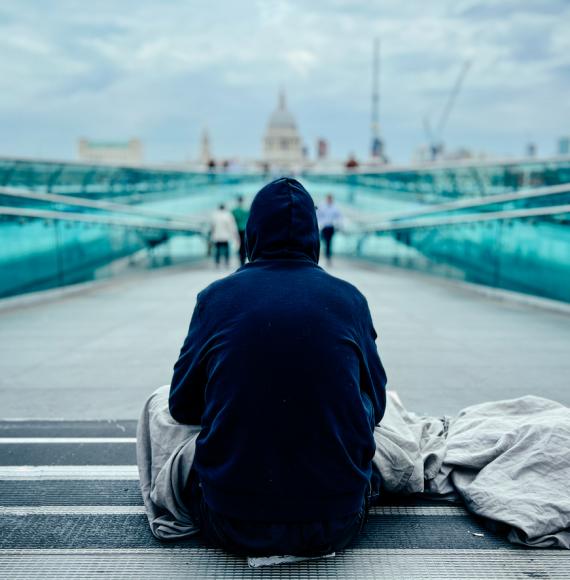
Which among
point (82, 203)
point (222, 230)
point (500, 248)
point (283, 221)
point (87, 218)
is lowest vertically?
point (222, 230)

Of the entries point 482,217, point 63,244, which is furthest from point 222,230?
point 482,217

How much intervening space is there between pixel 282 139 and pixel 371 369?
565ft

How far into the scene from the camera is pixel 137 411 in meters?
3.94

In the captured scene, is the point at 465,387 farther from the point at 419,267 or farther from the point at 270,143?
the point at 270,143

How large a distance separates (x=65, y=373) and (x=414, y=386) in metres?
2.44

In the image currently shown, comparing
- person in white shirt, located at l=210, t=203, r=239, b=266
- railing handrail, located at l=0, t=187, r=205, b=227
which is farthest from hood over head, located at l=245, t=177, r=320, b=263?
person in white shirt, located at l=210, t=203, r=239, b=266

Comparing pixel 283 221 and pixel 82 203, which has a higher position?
pixel 283 221

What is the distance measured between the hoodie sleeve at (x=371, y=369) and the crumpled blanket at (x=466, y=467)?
0.30 m

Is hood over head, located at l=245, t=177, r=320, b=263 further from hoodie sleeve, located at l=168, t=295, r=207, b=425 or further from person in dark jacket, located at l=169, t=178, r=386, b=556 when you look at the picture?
hoodie sleeve, located at l=168, t=295, r=207, b=425

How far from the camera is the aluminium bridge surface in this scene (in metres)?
2.27

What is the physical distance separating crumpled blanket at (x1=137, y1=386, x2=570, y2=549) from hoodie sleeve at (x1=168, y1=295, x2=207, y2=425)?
11 centimetres

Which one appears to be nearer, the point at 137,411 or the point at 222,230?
the point at 137,411

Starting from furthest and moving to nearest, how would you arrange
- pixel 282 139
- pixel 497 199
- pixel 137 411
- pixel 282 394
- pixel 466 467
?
1. pixel 282 139
2. pixel 497 199
3. pixel 137 411
4. pixel 466 467
5. pixel 282 394

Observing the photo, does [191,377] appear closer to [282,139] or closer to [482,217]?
[482,217]
